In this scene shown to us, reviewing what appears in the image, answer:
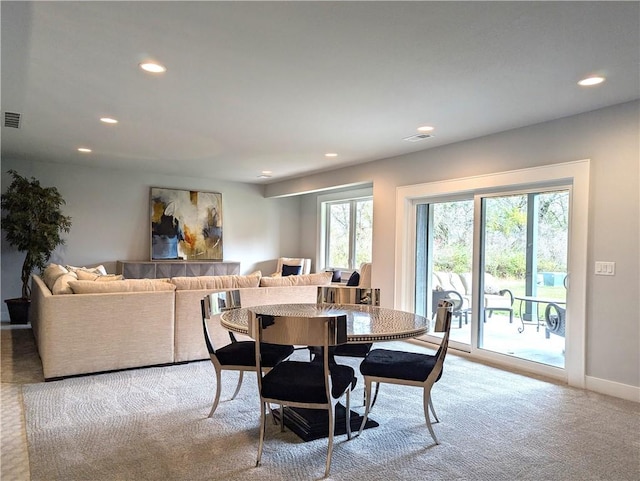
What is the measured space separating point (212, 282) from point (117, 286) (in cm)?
89

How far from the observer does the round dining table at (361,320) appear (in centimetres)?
239

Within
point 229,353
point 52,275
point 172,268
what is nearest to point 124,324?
point 52,275

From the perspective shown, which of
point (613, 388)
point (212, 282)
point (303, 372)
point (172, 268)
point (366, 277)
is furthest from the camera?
point (172, 268)

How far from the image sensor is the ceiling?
7.50 feet

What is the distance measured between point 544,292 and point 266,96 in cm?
320

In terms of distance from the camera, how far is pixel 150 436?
2.71m

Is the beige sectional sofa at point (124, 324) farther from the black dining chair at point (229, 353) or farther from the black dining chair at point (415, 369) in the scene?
the black dining chair at point (415, 369)

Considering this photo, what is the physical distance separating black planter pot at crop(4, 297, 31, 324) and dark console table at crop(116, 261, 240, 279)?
141 centimetres

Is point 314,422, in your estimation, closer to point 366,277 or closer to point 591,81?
point 591,81

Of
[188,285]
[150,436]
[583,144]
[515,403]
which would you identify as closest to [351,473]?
[150,436]

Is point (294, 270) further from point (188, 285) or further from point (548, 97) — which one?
point (548, 97)

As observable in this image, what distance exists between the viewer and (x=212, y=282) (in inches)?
178

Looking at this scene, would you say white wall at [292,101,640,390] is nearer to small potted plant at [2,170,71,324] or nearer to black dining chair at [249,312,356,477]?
black dining chair at [249,312,356,477]

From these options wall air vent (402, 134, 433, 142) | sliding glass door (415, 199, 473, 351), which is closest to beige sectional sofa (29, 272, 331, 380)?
sliding glass door (415, 199, 473, 351)
